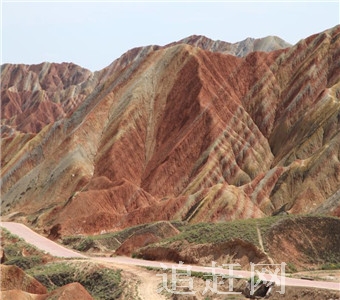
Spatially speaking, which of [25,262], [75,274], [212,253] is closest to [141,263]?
[212,253]

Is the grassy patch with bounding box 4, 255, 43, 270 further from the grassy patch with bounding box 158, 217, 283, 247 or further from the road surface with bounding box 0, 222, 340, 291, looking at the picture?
the grassy patch with bounding box 158, 217, 283, 247

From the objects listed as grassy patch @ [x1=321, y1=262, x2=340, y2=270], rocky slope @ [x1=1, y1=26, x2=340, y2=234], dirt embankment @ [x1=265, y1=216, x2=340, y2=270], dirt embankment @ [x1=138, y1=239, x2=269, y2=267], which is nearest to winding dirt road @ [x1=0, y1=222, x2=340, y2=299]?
dirt embankment @ [x1=138, y1=239, x2=269, y2=267]

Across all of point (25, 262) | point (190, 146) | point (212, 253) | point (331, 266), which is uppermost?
point (212, 253)

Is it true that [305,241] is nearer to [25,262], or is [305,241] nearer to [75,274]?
[75,274]

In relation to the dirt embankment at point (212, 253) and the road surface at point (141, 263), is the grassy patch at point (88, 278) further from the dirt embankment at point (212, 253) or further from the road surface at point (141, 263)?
the dirt embankment at point (212, 253)

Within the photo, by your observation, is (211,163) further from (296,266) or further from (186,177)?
(296,266)

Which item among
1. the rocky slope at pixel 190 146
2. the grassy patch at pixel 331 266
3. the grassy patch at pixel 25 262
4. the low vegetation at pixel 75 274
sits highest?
the low vegetation at pixel 75 274

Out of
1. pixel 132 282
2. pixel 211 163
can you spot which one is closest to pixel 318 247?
pixel 132 282

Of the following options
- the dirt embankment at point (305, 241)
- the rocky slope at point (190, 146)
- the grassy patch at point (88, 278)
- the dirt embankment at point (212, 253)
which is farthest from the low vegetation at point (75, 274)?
the rocky slope at point (190, 146)
